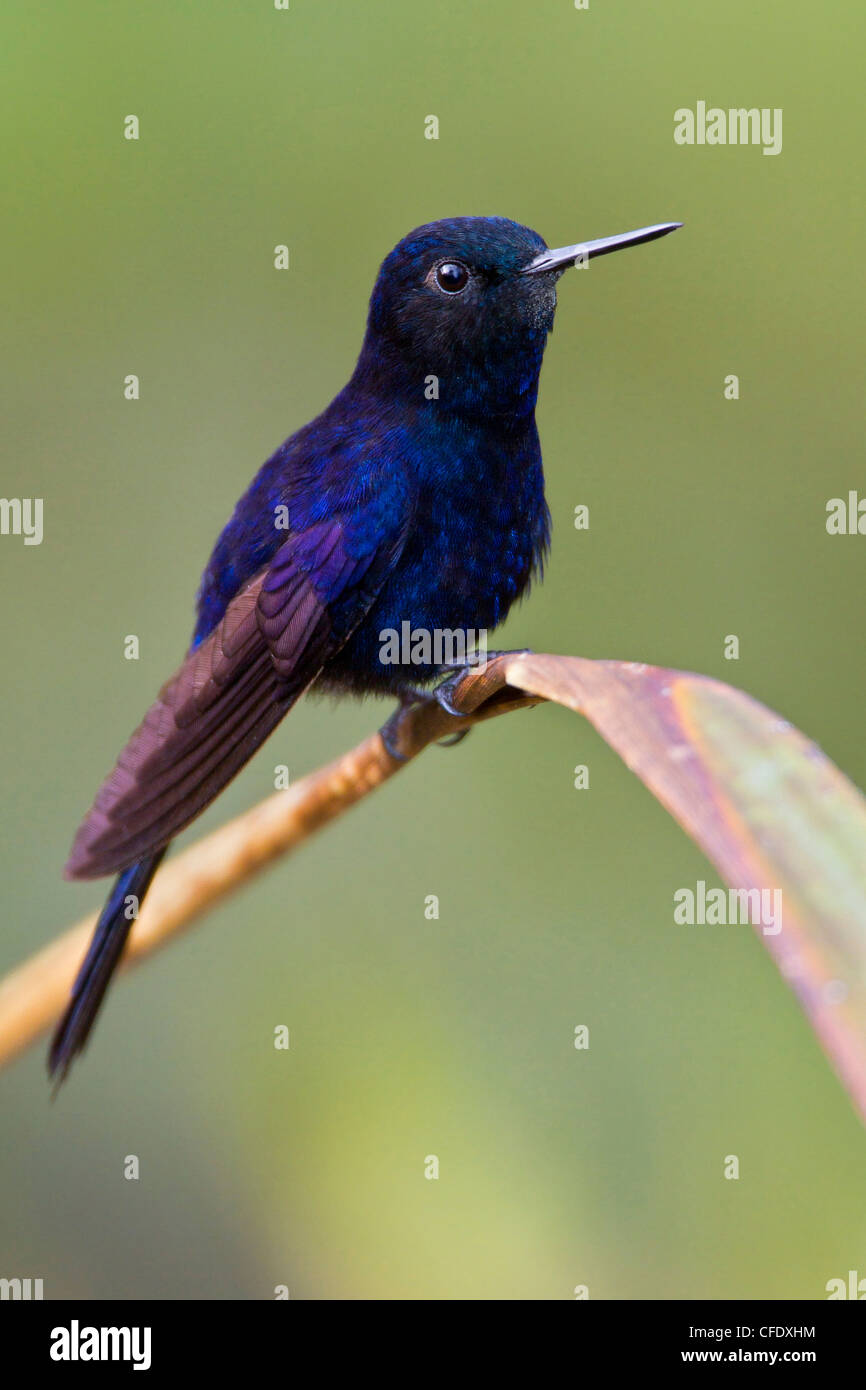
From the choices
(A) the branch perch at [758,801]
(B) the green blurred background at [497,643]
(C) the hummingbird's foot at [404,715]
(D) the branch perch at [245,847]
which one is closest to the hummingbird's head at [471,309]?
(C) the hummingbird's foot at [404,715]

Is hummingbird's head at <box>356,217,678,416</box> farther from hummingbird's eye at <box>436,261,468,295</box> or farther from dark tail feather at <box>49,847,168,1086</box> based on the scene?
dark tail feather at <box>49,847,168,1086</box>

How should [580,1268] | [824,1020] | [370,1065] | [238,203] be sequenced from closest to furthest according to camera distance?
[824,1020] < [580,1268] < [370,1065] < [238,203]

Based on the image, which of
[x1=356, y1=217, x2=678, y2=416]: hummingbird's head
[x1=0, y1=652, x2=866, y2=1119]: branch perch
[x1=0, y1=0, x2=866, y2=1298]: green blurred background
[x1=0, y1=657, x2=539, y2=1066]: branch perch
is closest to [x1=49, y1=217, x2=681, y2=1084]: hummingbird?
[x1=356, y1=217, x2=678, y2=416]: hummingbird's head

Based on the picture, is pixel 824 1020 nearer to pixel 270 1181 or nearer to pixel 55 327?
pixel 270 1181

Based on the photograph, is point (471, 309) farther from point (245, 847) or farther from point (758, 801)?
point (758, 801)

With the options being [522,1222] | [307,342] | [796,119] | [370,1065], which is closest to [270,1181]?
[370,1065]

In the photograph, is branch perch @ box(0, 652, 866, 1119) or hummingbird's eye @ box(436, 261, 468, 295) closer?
branch perch @ box(0, 652, 866, 1119)

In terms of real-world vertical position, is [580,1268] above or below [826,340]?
below
